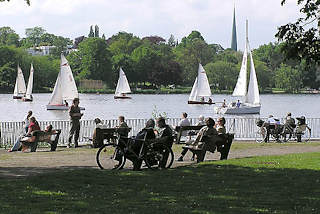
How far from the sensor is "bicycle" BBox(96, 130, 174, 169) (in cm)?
1406

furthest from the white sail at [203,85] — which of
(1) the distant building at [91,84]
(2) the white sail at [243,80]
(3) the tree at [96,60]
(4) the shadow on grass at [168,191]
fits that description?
(4) the shadow on grass at [168,191]

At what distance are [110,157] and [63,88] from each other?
55.8m

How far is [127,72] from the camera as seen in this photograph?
148 metres

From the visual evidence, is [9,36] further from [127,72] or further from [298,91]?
[298,91]

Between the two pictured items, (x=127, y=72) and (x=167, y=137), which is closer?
(x=167, y=137)

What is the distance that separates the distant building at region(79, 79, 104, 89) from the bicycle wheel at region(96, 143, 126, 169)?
138551mm

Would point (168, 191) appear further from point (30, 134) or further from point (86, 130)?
point (86, 130)

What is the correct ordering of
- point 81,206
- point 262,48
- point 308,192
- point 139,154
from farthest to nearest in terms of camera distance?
point 262,48
point 139,154
point 308,192
point 81,206

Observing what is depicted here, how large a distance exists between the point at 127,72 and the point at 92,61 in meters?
9.22

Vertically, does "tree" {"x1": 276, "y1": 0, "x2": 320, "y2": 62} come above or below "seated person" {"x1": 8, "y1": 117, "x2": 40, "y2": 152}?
above

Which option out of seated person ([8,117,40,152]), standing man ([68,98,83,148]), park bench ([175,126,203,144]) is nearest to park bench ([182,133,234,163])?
park bench ([175,126,203,144])

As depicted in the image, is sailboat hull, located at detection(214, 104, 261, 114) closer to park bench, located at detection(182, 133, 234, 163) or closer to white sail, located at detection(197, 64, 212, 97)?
white sail, located at detection(197, 64, 212, 97)

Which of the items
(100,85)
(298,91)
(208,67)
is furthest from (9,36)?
(298,91)

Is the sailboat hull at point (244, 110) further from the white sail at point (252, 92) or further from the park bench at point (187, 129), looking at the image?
the park bench at point (187, 129)
